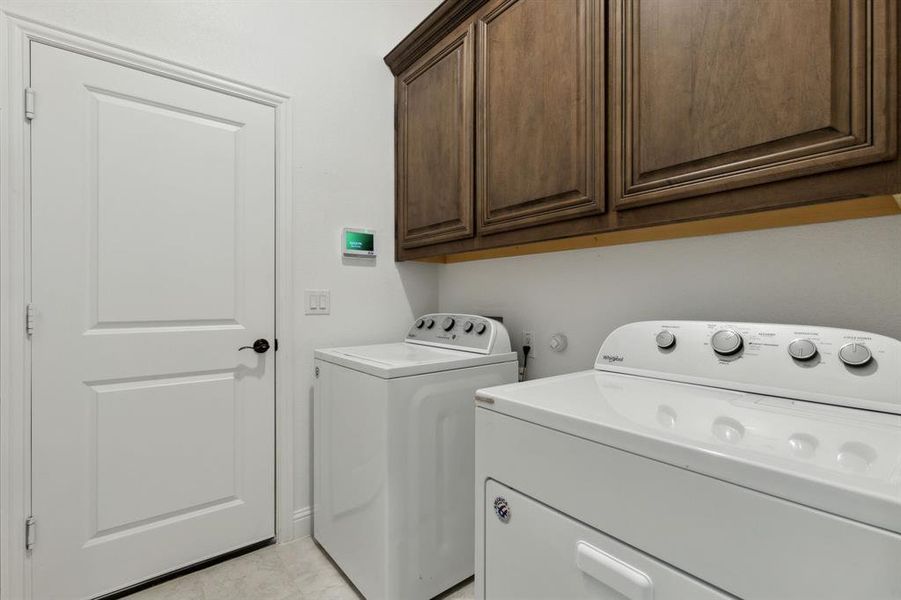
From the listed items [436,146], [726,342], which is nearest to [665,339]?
[726,342]

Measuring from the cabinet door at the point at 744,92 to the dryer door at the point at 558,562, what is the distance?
860mm

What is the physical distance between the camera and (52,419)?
145 centimetres

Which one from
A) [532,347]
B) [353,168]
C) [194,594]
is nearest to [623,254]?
[532,347]

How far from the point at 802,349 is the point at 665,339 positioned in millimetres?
309

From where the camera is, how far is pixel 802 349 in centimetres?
97

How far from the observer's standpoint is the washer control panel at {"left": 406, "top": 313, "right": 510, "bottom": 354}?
1.71 m

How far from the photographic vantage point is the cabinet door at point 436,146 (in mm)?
1770

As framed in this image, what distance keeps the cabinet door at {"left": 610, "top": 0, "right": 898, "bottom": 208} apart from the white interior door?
5.04 feet

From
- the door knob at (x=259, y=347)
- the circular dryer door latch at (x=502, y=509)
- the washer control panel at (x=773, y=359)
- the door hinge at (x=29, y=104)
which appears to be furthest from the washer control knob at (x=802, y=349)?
the door hinge at (x=29, y=104)

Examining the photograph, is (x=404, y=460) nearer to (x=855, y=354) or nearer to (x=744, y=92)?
(x=855, y=354)

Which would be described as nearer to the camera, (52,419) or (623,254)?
(52,419)

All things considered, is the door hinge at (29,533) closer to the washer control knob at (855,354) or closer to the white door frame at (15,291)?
the white door frame at (15,291)

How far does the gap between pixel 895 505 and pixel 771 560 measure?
17 cm

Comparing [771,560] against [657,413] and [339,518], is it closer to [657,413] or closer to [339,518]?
[657,413]
